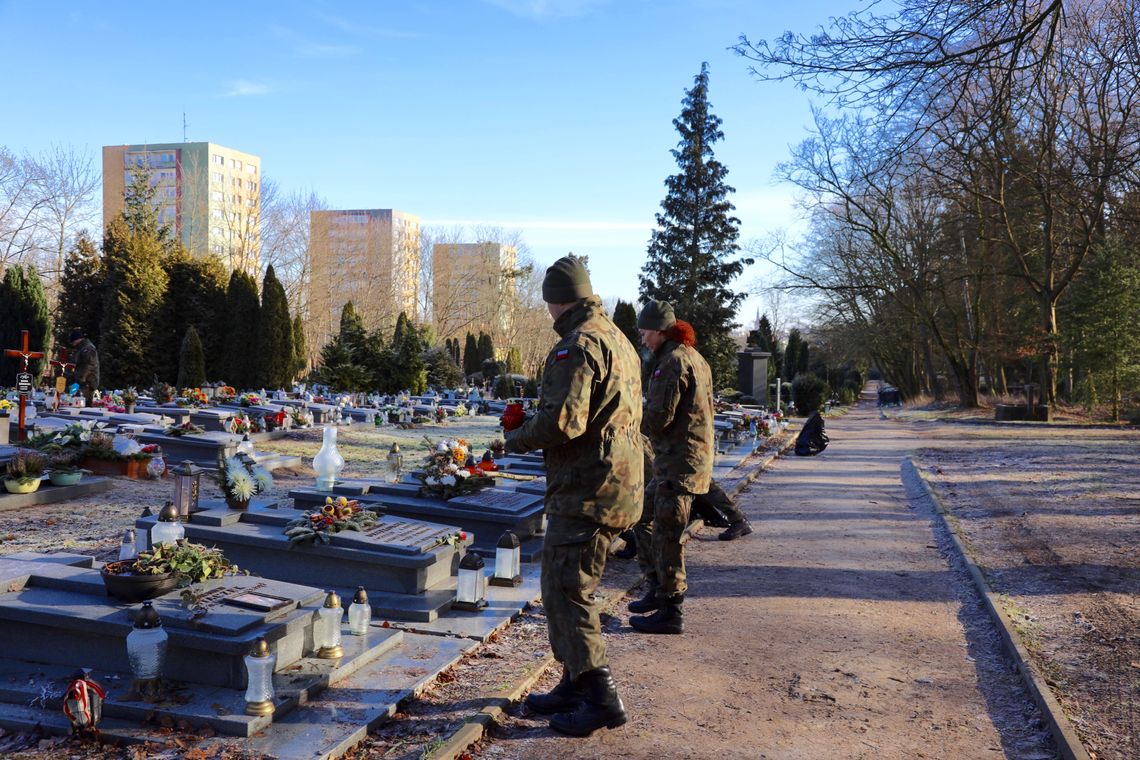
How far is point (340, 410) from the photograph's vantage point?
1966cm

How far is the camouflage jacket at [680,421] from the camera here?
573cm

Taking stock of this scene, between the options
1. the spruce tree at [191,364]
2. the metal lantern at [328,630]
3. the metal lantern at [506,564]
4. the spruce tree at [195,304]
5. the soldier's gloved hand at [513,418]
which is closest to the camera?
the soldier's gloved hand at [513,418]

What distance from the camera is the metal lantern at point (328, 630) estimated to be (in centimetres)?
456

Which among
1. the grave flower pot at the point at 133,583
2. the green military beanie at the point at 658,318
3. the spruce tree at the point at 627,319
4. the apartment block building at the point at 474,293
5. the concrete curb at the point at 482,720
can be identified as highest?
the apartment block building at the point at 474,293

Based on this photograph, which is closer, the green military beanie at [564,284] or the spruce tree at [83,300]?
the green military beanie at [564,284]

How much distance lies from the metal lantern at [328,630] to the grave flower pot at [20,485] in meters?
6.51

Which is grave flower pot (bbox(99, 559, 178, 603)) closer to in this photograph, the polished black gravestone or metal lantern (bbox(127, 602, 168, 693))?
metal lantern (bbox(127, 602, 168, 693))

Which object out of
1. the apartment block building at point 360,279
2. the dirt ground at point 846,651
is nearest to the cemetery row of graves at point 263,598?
the dirt ground at point 846,651

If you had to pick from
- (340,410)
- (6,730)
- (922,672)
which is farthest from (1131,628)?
(340,410)

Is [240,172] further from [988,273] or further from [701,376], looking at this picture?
[701,376]

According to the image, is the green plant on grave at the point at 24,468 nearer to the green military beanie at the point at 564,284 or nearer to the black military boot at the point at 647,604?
the black military boot at the point at 647,604

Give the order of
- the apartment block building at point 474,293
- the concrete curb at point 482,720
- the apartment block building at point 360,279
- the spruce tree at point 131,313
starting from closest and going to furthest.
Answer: the concrete curb at point 482,720 < the spruce tree at point 131,313 < the apartment block building at point 360,279 < the apartment block building at point 474,293

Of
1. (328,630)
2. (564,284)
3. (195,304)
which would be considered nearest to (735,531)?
(328,630)

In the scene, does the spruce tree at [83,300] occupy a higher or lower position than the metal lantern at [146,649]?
higher
